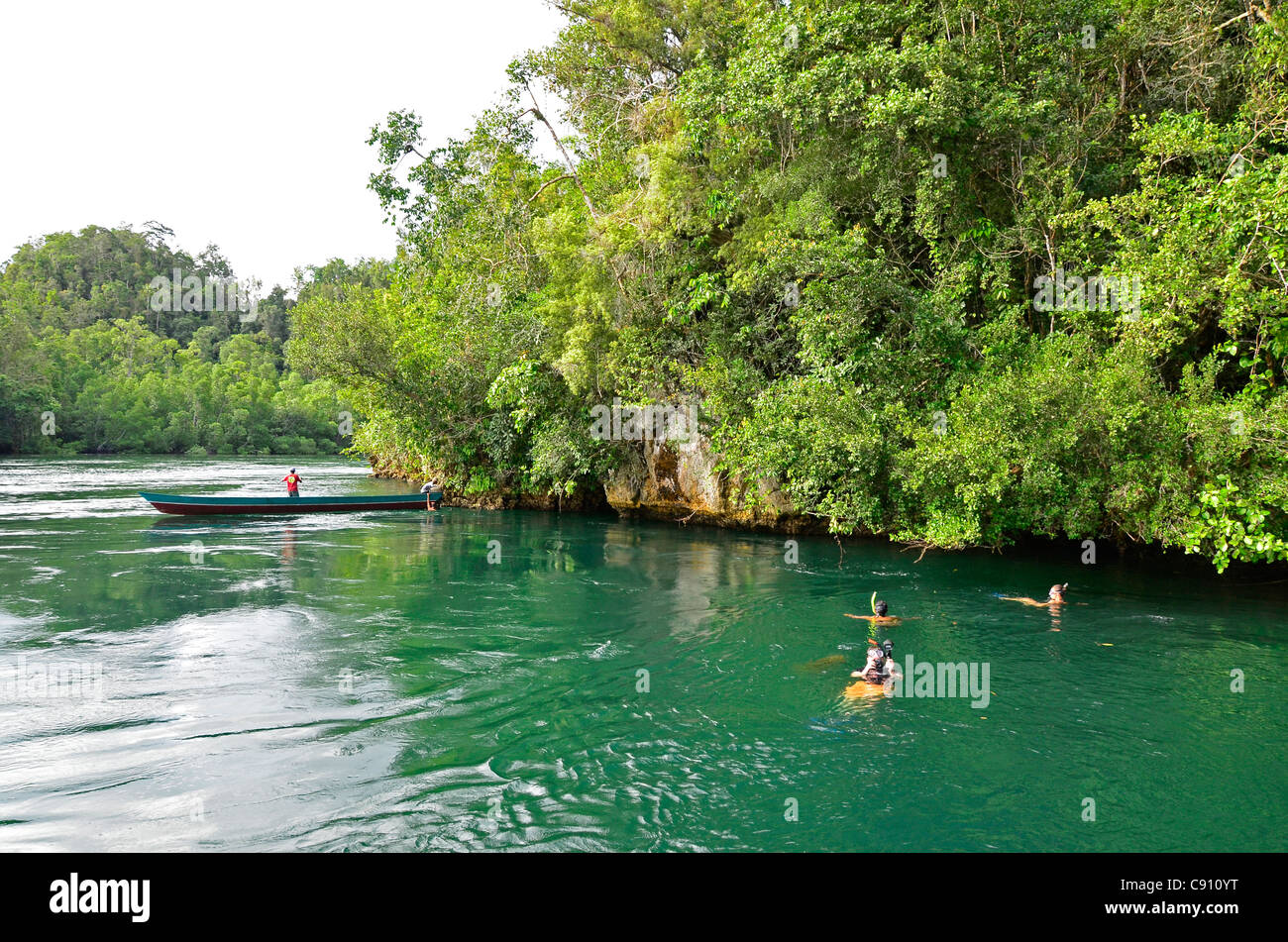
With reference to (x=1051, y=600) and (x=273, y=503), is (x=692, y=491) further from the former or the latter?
(x=273, y=503)

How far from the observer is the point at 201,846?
5.66 metres

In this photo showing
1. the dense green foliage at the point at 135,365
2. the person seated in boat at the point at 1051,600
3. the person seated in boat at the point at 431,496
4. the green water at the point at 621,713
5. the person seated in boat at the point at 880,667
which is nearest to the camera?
the green water at the point at 621,713

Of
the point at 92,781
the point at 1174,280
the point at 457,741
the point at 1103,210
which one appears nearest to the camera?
the point at 92,781

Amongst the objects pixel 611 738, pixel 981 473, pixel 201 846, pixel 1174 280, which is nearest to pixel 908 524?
pixel 981 473

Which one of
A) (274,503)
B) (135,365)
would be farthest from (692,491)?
(135,365)

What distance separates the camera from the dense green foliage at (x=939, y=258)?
1351cm

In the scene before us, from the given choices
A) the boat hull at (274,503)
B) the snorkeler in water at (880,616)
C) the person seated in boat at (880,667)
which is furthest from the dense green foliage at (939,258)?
the person seated in boat at (880,667)

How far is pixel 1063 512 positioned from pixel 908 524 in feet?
10.5

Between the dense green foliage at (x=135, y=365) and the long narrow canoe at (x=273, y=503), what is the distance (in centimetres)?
1268

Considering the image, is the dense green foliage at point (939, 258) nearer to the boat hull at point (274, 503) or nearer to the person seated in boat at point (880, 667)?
the boat hull at point (274, 503)

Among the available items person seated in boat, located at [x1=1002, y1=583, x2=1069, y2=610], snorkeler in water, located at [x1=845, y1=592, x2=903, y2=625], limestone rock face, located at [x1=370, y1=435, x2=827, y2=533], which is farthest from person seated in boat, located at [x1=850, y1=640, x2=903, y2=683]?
limestone rock face, located at [x1=370, y1=435, x2=827, y2=533]

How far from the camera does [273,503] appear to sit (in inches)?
1033

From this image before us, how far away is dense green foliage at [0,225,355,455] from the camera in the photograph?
65.7 metres

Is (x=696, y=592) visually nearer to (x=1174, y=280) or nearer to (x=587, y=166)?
(x=1174, y=280)
